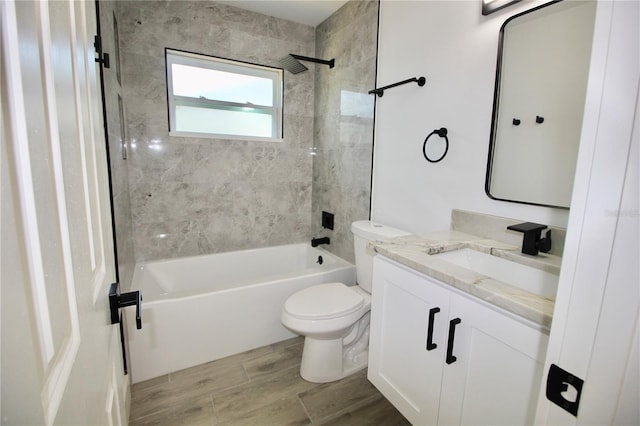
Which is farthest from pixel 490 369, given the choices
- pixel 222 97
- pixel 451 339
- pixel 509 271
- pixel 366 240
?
Answer: pixel 222 97

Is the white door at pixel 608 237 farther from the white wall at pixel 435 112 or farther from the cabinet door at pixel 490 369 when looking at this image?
the white wall at pixel 435 112

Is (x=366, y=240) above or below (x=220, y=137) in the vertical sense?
below

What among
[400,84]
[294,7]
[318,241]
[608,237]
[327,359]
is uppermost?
[294,7]

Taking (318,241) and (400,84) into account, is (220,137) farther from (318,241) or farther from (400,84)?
(400,84)

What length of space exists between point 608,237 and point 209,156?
263 cm

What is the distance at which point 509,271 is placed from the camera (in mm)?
1244

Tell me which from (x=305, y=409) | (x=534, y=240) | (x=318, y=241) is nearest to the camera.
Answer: (x=534, y=240)

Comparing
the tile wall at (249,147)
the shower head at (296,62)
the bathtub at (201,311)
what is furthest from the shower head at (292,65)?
the bathtub at (201,311)

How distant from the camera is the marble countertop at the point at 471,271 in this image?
0.82 m

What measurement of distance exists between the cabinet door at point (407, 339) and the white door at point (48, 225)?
100 centimetres

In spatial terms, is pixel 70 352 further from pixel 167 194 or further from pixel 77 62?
pixel 167 194

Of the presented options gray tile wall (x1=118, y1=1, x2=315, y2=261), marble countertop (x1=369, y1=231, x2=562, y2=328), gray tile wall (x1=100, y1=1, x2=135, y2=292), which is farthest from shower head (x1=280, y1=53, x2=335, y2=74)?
marble countertop (x1=369, y1=231, x2=562, y2=328)

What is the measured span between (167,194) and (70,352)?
7.46 feet

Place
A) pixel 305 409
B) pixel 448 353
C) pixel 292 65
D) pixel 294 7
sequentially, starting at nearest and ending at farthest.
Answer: pixel 448 353, pixel 305 409, pixel 294 7, pixel 292 65
